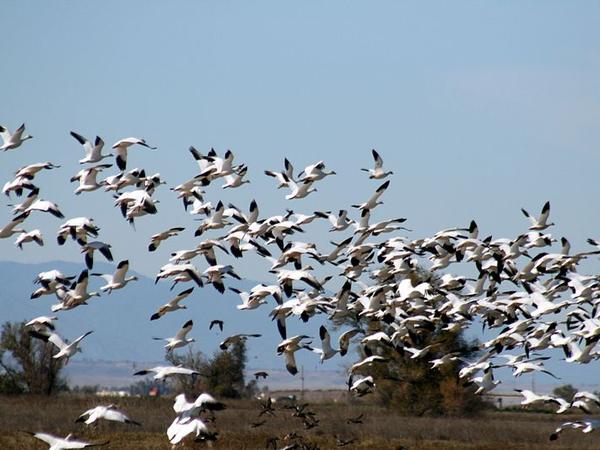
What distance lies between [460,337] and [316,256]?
927 inches

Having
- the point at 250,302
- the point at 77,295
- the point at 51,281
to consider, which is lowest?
the point at 250,302

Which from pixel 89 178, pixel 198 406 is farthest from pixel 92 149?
pixel 198 406

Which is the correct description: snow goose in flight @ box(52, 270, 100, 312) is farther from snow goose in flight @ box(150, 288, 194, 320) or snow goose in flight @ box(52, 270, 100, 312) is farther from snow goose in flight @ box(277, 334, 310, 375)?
snow goose in flight @ box(277, 334, 310, 375)

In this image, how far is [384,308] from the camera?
27.7 m

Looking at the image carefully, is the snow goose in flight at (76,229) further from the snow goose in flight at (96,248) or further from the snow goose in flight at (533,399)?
the snow goose in flight at (533,399)

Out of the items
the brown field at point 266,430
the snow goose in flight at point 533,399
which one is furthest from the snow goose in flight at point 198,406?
the snow goose in flight at point 533,399

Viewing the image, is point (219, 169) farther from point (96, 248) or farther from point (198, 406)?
point (198, 406)

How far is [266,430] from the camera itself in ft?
107

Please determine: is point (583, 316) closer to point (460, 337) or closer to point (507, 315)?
point (507, 315)

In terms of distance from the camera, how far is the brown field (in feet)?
96.0

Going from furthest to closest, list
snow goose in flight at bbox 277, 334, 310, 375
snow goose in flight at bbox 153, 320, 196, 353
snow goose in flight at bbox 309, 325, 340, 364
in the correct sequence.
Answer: snow goose in flight at bbox 309, 325, 340, 364, snow goose in flight at bbox 277, 334, 310, 375, snow goose in flight at bbox 153, 320, 196, 353

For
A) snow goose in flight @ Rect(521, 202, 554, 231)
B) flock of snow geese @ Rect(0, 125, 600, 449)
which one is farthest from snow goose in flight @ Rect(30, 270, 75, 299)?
snow goose in flight @ Rect(521, 202, 554, 231)

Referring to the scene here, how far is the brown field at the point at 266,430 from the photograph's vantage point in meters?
29.2

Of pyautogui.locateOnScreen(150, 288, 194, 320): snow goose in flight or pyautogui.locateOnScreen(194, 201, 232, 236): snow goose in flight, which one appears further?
pyautogui.locateOnScreen(194, 201, 232, 236): snow goose in flight
